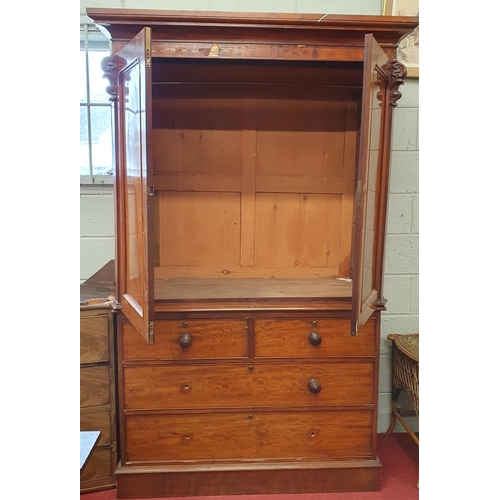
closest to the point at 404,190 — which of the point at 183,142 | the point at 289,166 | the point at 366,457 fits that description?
the point at 289,166

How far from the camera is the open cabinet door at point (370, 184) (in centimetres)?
134

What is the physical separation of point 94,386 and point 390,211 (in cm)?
160

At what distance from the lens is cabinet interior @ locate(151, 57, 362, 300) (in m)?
2.05

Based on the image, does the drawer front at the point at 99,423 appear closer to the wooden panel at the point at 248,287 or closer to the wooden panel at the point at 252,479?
the wooden panel at the point at 252,479

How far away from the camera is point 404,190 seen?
2.24 metres

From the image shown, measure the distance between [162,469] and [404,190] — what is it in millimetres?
1700

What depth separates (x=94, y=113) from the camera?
87.4 inches

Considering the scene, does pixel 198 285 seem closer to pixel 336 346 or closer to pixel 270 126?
pixel 336 346

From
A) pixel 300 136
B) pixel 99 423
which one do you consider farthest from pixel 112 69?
pixel 99 423

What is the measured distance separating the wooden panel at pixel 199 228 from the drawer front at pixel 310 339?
518mm

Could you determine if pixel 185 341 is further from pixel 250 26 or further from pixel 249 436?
pixel 250 26

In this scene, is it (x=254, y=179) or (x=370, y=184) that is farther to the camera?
(x=254, y=179)

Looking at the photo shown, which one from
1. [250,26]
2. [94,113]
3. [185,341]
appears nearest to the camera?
[250,26]

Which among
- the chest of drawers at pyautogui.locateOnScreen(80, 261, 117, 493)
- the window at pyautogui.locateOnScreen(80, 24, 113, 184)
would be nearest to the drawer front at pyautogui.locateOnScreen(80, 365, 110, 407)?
the chest of drawers at pyautogui.locateOnScreen(80, 261, 117, 493)
